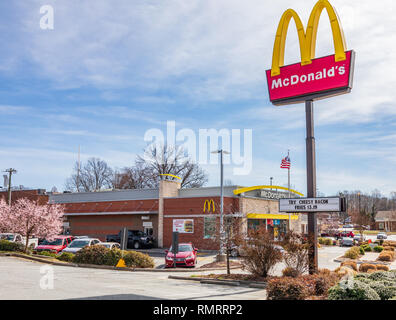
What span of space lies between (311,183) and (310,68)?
4.21 m

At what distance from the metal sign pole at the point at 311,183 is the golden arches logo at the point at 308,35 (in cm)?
182

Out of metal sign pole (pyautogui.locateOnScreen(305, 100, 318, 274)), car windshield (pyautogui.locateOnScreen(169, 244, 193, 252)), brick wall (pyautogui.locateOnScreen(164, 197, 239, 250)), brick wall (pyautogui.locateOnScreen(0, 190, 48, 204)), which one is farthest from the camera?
brick wall (pyautogui.locateOnScreen(0, 190, 48, 204))

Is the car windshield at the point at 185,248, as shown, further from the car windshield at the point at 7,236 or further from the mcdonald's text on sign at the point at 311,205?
the car windshield at the point at 7,236

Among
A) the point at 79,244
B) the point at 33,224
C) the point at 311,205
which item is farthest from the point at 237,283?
the point at 33,224

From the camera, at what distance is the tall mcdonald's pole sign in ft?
48.4

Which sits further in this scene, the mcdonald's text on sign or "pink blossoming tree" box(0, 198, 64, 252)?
"pink blossoming tree" box(0, 198, 64, 252)

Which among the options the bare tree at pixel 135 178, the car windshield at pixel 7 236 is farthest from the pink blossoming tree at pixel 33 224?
the bare tree at pixel 135 178

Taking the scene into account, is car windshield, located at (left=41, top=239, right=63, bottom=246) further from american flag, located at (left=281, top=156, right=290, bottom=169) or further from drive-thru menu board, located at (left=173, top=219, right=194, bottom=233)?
american flag, located at (left=281, top=156, right=290, bottom=169)

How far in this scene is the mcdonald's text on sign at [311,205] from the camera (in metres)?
14.4

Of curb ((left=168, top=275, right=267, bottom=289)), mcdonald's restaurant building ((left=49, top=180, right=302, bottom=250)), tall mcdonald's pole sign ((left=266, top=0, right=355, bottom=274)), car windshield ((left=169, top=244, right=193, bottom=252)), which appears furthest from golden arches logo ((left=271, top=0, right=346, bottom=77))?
mcdonald's restaurant building ((left=49, top=180, right=302, bottom=250))

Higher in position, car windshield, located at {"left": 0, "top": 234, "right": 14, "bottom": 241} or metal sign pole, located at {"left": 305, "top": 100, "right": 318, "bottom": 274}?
metal sign pole, located at {"left": 305, "top": 100, "right": 318, "bottom": 274}

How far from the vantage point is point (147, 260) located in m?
24.0

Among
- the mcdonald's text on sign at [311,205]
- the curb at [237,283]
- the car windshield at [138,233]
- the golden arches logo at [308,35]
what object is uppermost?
the golden arches logo at [308,35]

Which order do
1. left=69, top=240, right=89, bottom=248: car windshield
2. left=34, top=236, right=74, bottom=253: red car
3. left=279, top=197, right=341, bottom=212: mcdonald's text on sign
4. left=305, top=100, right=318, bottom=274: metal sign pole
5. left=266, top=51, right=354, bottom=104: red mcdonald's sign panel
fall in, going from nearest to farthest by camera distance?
left=279, top=197, right=341, bottom=212: mcdonald's text on sign, left=266, top=51, right=354, bottom=104: red mcdonald's sign panel, left=305, top=100, right=318, bottom=274: metal sign pole, left=69, top=240, right=89, bottom=248: car windshield, left=34, top=236, right=74, bottom=253: red car
